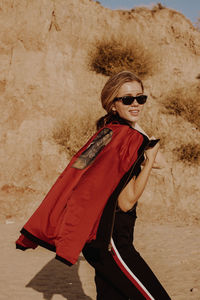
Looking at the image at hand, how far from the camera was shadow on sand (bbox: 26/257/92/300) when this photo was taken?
4117 mm

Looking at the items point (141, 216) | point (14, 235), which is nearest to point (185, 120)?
point (141, 216)

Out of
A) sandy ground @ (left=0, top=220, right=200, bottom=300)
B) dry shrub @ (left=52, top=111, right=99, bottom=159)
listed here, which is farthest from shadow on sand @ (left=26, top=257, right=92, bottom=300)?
dry shrub @ (left=52, top=111, right=99, bottom=159)

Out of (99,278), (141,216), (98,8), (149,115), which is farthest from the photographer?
(98,8)

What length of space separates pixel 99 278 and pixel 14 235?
5.66 metres

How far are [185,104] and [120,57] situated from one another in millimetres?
2751

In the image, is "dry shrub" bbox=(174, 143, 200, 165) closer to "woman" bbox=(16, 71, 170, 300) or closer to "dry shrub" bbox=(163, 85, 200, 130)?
"dry shrub" bbox=(163, 85, 200, 130)

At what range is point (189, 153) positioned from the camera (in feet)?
33.5

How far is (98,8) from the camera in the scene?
13070mm

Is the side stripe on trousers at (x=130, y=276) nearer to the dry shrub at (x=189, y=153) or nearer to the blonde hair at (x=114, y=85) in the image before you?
the blonde hair at (x=114, y=85)

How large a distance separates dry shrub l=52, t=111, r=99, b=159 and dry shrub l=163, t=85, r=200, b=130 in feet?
8.55

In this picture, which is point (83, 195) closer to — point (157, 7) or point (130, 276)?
point (130, 276)

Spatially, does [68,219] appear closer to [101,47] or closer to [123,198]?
[123,198]

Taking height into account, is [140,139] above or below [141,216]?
above

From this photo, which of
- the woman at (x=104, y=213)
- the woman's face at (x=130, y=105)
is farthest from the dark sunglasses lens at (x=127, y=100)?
the woman at (x=104, y=213)
